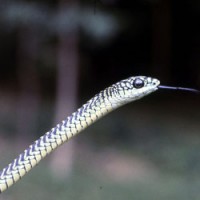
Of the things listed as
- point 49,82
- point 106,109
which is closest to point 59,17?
point 49,82

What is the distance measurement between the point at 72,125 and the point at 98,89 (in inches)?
102

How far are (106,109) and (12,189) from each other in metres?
1.08

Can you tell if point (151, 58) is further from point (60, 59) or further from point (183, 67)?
point (60, 59)

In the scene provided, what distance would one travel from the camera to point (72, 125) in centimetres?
208

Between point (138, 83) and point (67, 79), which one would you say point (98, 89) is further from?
point (138, 83)

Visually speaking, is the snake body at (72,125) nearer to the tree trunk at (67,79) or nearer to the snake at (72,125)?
the snake at (72,125)

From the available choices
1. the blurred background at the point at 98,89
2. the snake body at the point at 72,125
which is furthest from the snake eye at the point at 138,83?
the blurred background at the point at 98,89

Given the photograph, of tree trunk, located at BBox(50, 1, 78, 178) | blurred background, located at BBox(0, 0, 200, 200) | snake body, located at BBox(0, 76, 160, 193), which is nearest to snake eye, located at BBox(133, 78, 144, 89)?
snake body, located at BBox(0, 76, 160, 193)

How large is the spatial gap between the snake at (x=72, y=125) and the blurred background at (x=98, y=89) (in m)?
0.93

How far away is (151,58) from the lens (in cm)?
454

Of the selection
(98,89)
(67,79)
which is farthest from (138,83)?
(98,89)

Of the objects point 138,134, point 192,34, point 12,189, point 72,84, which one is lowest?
point 12,189

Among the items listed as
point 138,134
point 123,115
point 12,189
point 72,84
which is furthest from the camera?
point 123,115

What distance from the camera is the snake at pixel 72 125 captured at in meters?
2.00
